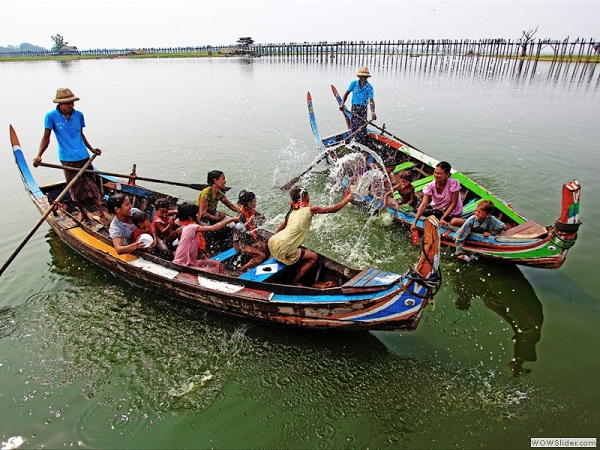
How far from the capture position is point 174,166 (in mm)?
12258

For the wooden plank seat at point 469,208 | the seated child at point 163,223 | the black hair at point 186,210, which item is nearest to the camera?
the black hair at point 186,210

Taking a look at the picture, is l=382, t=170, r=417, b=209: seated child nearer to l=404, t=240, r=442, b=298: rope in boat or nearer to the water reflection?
the water reflection

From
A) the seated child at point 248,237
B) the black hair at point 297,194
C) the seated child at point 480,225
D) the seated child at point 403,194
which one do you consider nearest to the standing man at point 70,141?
the seated child at point 248,237

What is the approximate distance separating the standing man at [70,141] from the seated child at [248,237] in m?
3.18

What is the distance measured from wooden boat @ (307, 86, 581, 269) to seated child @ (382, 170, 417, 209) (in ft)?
0.57

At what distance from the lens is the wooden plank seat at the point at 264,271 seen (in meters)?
4.95

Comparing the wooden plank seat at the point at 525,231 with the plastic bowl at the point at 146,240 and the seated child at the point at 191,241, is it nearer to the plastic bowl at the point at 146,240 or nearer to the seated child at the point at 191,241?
the seated child at the point at 191,241

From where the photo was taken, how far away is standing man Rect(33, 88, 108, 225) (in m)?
6.11

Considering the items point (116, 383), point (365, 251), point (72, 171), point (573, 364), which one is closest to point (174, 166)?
point (72, 171)

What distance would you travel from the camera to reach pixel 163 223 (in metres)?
6.01

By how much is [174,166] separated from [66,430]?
9480 mm

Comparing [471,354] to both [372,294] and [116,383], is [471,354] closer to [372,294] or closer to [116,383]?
[372,294]

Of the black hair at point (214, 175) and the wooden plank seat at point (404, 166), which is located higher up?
the black hair at point (214, 175)

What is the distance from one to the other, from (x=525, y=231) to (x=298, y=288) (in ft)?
13.3
